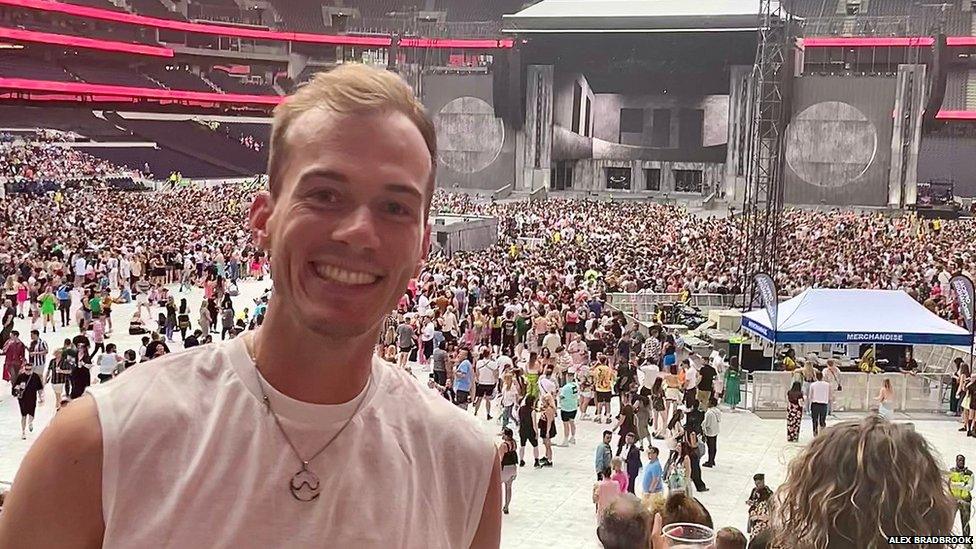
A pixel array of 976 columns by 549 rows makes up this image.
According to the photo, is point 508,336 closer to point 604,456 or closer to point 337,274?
point 604,456

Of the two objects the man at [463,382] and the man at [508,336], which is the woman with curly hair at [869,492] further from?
the man at [508,336]

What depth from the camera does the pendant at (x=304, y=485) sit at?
1.59 metres

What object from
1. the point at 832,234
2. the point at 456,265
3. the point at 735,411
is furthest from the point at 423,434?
the point at 832,234

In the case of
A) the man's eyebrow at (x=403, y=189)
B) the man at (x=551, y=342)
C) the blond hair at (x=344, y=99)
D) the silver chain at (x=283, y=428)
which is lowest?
the man at (x=551, y=342)

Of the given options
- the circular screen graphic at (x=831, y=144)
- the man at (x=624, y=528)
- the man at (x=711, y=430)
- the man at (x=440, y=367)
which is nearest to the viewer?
the man at (x=624, y=528)

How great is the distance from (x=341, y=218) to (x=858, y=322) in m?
15.4

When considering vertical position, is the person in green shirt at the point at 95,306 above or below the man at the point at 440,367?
above

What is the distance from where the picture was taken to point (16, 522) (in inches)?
57.9

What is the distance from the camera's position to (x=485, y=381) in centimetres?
1434

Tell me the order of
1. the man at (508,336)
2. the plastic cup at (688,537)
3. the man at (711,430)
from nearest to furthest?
the plastic cup at (688,537)
the man at (711,430)
the man at (508,336)

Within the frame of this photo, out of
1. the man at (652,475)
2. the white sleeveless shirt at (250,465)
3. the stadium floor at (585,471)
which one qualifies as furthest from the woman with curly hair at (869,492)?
the man at (652,475)

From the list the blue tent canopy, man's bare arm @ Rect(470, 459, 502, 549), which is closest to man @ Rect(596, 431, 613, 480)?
the blue tent canopy

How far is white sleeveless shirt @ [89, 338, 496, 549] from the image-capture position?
1517 mm

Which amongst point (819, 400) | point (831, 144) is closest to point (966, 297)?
point (819, 400)
